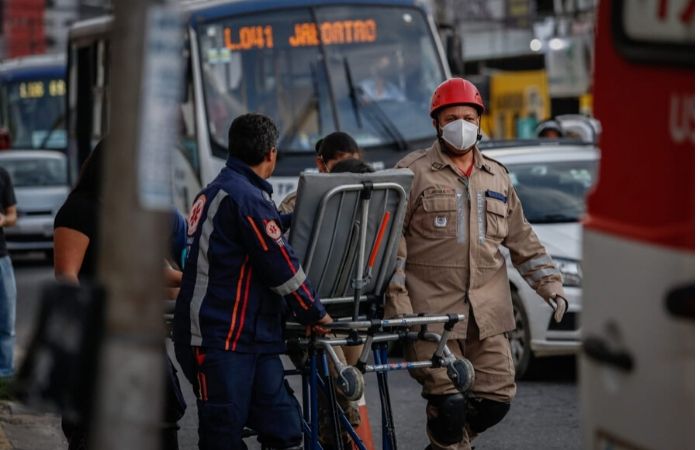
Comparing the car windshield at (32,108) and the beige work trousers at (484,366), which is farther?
the car windshield at (32,108)

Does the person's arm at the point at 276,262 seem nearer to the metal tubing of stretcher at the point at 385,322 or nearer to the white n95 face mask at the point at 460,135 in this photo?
the metal tubing of stretcher at the point at 385,322

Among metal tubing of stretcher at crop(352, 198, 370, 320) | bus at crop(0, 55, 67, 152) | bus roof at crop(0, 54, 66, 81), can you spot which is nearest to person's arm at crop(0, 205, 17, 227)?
metal tubing of stretcher at crop(352, 198, 370, 320)

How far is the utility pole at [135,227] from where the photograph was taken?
2.85 metres

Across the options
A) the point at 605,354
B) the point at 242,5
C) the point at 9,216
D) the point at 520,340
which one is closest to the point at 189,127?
the point at 242,5

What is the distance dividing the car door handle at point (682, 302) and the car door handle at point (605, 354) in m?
0.19

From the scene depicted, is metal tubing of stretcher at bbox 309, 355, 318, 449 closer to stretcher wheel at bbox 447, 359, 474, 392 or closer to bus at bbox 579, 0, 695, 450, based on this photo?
stretcher wheel at bbox 447, 359, 474, 392

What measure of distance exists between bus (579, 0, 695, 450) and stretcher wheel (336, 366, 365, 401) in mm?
1997

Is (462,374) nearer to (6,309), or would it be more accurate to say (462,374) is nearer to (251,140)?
(251,140)

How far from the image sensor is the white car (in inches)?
401

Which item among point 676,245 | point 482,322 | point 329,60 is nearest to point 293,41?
point 329,60

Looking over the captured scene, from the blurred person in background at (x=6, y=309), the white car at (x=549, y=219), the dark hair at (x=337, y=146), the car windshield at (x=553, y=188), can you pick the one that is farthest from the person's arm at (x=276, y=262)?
the car windshield at (x=553, y=188)

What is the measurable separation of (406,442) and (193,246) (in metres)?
3.04

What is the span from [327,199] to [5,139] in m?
24.3

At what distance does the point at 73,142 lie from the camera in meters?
20.3
